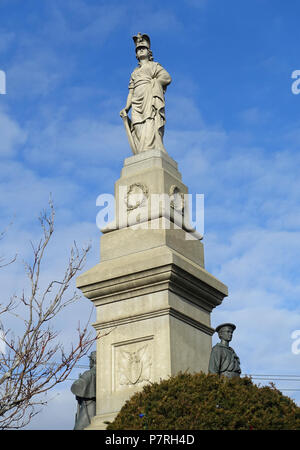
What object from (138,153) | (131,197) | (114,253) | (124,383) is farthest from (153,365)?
(138,153)

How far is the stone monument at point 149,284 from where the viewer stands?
11203 millimetres

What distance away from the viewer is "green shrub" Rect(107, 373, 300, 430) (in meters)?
8.31

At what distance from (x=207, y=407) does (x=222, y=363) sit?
9.27 ft

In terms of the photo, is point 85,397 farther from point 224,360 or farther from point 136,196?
point 136,196

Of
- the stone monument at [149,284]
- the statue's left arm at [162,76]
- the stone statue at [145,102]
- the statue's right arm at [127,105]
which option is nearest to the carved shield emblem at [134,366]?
the stone monument at [149,284]

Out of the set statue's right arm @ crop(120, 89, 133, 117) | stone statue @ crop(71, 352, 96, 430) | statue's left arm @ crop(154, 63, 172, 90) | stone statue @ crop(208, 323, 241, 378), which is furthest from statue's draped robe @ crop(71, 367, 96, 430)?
statue's left arm @ crop(154, 63, 172, 90)

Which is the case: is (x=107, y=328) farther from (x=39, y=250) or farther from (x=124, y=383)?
(x=39, y=250)

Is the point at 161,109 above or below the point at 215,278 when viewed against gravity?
above

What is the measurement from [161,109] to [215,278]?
335cm

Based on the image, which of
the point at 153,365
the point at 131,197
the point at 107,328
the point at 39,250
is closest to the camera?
the point at 39,250

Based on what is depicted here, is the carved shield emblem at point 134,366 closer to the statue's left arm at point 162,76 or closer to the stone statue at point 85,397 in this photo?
the stone statue at point 85,397

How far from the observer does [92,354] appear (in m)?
12.1

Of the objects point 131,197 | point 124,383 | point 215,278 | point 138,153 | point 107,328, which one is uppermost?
point 138,153

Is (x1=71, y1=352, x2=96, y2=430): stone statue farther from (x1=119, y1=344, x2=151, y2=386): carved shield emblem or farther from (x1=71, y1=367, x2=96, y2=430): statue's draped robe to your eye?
(x1=119, y1=344, x2=151, y2=386): carved shield emblem
